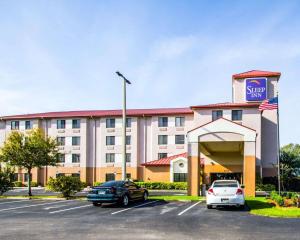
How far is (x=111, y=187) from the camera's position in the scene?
67.6ft

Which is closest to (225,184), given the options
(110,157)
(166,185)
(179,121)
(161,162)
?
(166,185)

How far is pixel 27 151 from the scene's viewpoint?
99.2 feet

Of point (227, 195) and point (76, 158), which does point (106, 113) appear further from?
point (227, 195)

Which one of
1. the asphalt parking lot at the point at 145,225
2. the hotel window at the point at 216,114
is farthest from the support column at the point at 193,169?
the hotel window at the point at 216,114

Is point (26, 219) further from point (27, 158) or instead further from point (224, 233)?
point (27, 158)

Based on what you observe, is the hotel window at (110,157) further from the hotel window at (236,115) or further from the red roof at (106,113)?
the hotel window at (236,115)

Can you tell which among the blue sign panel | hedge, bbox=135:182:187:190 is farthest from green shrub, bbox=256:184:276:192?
the blue sign panel

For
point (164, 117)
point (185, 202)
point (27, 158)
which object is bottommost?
point (185, 202)

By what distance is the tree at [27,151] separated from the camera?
30.1 meters

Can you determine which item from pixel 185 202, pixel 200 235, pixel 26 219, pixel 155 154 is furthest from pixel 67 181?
pixel 155 154

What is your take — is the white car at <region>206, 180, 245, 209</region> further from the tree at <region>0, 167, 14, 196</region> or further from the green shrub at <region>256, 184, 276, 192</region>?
the green shrub at <region>256, 184, 276, 192</region>

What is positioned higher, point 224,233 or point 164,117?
point 164,117

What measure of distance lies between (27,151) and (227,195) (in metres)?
18.1

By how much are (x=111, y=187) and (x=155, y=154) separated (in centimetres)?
3211
